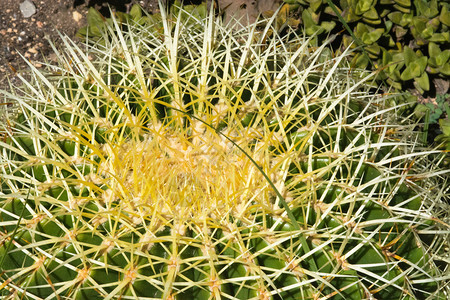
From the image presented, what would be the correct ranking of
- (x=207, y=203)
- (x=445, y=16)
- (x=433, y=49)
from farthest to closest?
(x=433, y=49)
(x=445, y=16)
(x=207, y=203)

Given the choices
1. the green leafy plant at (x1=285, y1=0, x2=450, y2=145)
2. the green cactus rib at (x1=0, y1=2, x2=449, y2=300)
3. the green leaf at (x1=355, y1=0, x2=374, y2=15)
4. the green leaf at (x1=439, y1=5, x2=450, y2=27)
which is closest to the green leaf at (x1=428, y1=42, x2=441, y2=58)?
the green leafy plant at (x1=285, y1=0, x2=450, y2=145)

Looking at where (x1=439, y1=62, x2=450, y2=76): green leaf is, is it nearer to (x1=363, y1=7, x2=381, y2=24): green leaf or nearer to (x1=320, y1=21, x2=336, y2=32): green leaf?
(x1=363, y1=7, x2=381, y2=24): green leaf

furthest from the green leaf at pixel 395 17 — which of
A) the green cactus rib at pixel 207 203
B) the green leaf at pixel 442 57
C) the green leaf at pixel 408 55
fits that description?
the green cactus rib at pixel 207 203

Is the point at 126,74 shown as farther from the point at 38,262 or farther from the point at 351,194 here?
the point at 351,194

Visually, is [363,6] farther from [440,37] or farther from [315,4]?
[440,37]

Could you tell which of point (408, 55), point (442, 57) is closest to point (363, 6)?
point (408, 55)
